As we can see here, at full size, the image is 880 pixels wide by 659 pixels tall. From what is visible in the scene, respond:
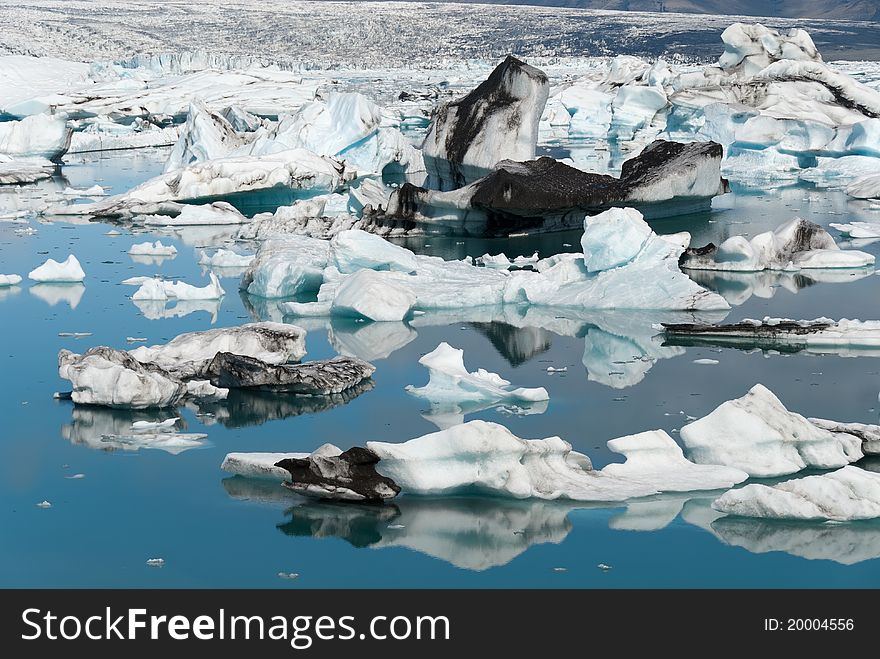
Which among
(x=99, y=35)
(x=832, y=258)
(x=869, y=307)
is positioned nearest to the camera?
(x=869, y=307)

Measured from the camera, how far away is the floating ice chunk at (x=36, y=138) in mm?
19969

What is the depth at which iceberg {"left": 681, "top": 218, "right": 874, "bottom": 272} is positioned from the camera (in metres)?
10.2

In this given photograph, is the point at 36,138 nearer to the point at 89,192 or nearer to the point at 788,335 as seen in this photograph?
the point at 89,192

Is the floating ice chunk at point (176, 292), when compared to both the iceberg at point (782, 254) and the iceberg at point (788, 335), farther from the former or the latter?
the iceberg at point (782, 254)

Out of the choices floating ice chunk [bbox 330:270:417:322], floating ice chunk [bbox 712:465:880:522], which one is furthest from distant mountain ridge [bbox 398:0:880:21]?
floating ice chunk [bbox 712:465:880:522]

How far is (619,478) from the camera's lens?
502 centimetres

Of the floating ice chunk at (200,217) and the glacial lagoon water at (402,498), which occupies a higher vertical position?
the glacial lagoon water at (402,498)

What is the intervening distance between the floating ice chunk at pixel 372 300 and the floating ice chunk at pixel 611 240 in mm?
1464

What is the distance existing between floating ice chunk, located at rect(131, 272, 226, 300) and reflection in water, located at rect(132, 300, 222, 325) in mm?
40

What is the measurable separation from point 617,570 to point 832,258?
22.1 ft

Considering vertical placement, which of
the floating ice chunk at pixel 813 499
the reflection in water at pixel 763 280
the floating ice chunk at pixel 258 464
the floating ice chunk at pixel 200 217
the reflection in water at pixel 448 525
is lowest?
the floating ice chunk at pixel 200 217

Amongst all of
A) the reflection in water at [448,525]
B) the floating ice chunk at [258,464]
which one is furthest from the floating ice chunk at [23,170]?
the reflection in water at [448,525]
